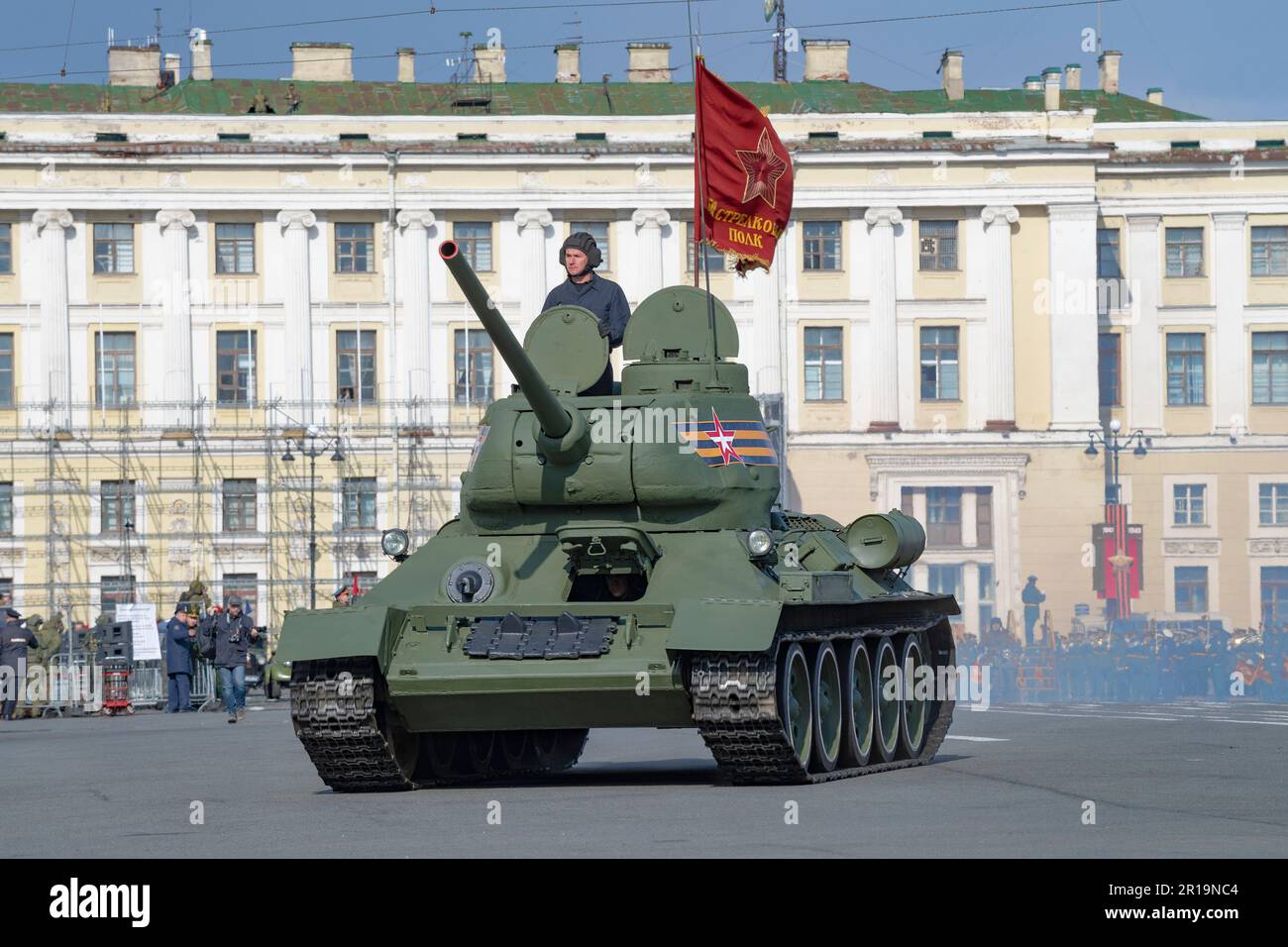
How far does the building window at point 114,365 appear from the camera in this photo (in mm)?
74438

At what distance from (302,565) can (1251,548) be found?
1140 inches

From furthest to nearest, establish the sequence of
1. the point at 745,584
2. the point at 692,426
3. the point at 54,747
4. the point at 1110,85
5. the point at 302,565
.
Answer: the point at 1110,85 → the point at 302,565 → the point at 54,747 → the point at 692,426 → the point at 745,584

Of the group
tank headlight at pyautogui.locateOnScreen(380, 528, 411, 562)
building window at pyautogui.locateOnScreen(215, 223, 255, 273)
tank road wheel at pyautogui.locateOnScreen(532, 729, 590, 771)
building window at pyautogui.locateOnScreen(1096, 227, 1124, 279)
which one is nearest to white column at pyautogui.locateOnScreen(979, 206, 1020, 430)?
building window at pyautogui.locateOnScreen(1096, 227, 1124, 279)

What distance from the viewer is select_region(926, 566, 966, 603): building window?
242 feet

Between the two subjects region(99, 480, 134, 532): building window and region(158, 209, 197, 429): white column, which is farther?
region(158, 209, 197, 429): white column

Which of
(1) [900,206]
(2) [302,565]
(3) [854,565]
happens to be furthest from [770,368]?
(3) [854,565]

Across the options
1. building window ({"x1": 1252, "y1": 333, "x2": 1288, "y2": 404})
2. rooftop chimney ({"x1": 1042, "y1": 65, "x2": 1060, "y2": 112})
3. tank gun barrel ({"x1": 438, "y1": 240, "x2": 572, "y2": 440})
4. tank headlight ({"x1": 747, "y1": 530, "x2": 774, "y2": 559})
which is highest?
rooftop chimney ({"x1": 1042, "y1": 65, "x2": 1060, "y2": 112})

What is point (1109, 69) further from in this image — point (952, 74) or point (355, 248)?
point (355, 248)

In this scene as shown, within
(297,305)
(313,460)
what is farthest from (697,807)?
(297,305)

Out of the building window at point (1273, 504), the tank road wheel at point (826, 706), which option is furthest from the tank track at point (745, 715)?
the building window at point (1273, 504)

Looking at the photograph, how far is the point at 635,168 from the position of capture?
75688 mm

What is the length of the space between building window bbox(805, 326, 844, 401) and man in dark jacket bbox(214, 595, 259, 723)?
42102 mm

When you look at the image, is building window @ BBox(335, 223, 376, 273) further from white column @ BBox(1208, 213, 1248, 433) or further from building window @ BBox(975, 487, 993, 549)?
white column @ BBox(1208, 213, 1248, 433)

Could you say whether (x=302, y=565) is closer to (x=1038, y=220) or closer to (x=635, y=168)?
(x=635, y=168)
